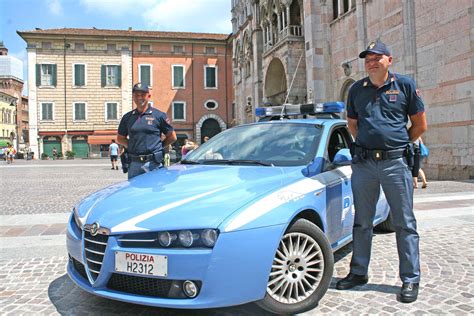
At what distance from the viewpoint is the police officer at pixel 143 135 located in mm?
5469

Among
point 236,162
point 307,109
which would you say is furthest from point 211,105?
point 236,162

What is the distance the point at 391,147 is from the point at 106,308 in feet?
8.81

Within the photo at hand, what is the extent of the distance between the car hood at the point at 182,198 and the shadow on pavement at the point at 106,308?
745 millimetres

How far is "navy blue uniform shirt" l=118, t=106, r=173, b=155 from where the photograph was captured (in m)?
5.48

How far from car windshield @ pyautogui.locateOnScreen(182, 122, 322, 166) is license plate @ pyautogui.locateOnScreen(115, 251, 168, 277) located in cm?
157

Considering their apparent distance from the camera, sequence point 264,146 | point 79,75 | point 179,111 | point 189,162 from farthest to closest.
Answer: point 179,111 → point 79,75 → point 189,162 → point 264,146

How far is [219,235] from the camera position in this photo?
2.66m

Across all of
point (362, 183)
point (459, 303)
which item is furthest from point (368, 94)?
point (459, 303)

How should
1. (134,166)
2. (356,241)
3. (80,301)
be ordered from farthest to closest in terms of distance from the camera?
(134,166) → (356,241) → (80,301)

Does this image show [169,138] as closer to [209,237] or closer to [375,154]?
[375,154]

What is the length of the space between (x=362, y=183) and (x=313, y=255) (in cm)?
87

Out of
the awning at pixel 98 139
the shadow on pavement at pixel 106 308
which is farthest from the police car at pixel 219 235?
the awning at pixel 98 139

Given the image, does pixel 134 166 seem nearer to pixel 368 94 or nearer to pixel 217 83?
pixel 368 94

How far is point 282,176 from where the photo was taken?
11.5 ft
